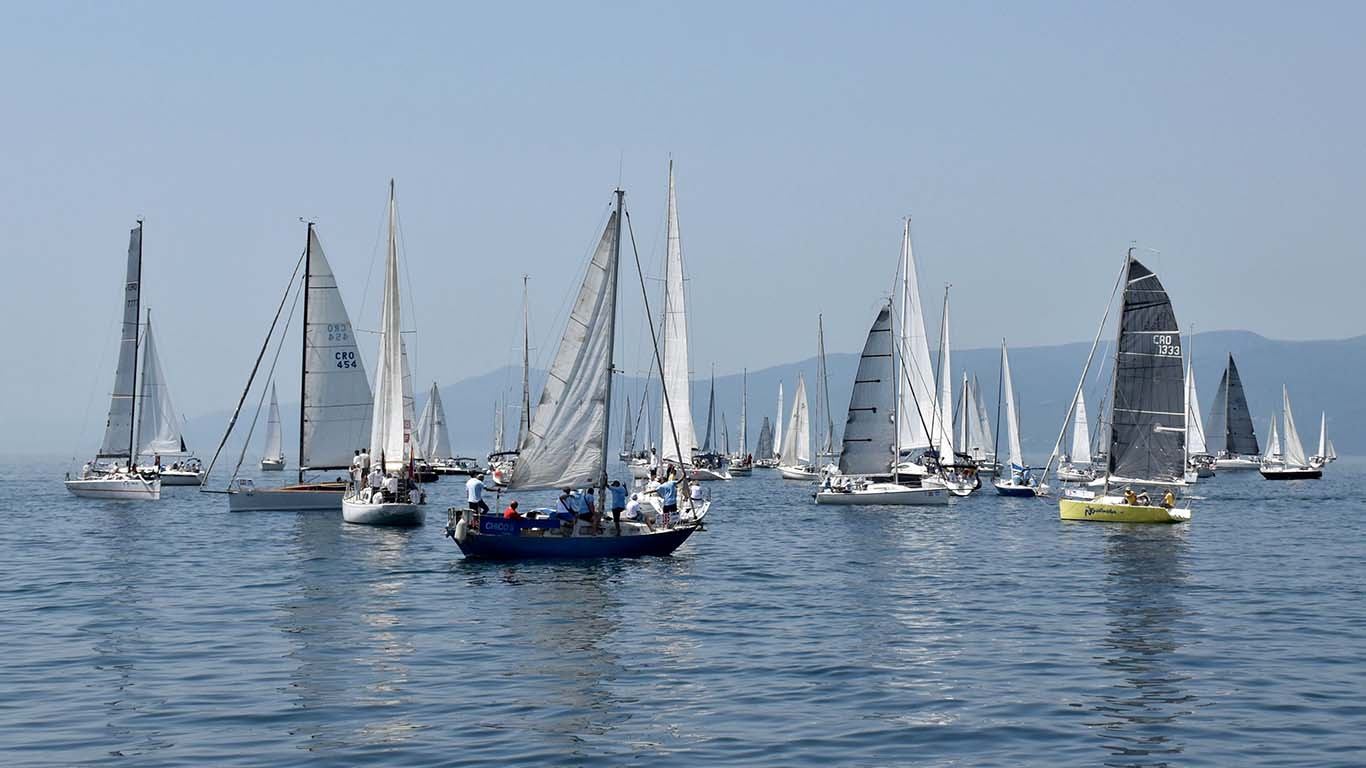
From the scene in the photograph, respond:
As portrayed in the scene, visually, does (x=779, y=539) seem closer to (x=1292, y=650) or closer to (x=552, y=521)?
(x=552, y=521)

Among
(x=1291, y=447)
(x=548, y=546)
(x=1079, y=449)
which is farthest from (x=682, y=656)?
(x=1291, y=447)

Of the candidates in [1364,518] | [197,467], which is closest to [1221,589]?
[1364,518]

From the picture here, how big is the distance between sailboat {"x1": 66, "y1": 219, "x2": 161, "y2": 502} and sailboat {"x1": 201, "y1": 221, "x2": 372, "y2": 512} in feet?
49.4

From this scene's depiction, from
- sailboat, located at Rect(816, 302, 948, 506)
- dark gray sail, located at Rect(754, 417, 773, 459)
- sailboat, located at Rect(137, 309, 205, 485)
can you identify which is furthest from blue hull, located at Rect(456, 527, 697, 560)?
dark gray sail, located at Rect(754, 417, 773, 459)

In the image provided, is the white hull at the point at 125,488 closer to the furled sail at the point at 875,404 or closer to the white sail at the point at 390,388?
the white sail at the point at 390,388

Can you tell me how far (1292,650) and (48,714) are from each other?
64.8 feet

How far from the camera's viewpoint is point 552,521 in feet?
128

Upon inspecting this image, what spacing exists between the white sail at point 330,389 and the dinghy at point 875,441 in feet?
75.7

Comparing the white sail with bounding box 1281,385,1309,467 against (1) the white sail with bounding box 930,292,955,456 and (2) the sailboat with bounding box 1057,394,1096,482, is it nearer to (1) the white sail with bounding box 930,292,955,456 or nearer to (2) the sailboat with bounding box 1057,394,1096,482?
(2) the sailboat with bounding box 1057,394,1096,482

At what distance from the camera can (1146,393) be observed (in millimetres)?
58469

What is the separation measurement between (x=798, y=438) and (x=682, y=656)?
106 meters

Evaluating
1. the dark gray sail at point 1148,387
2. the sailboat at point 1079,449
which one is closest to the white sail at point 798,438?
the sailboat at point 1079,449

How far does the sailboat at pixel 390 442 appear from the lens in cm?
5244

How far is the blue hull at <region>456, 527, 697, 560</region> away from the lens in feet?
127
